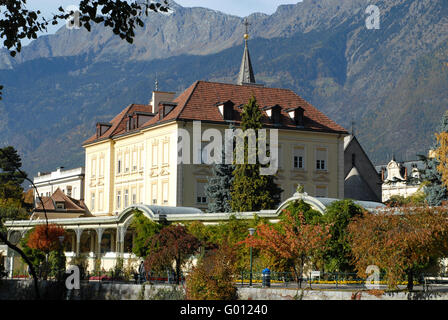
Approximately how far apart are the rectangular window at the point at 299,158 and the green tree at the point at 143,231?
19826 mm

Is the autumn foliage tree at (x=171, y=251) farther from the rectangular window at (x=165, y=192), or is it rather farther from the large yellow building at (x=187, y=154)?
the rectangular window at (x=165, y=192)

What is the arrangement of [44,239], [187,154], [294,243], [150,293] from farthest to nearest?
[187,154] → [44,239] → [150,293] → [294,243]

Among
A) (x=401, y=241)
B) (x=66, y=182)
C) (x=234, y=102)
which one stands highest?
(x=234, y=102)

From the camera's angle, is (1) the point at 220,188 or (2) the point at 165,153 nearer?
(1) the point at 220,188

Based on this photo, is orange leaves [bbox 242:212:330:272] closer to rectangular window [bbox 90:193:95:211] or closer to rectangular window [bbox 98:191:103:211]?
rectangular window [bbox 98:191:103:211]

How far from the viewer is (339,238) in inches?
1750

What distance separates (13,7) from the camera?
18.2 meters

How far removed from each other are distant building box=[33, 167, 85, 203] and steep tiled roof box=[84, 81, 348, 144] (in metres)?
29.6

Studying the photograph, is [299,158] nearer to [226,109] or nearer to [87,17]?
[226,109]

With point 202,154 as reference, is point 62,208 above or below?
below

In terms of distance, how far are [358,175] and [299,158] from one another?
12655 mm

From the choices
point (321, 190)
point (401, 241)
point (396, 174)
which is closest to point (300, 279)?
point (401, 241)

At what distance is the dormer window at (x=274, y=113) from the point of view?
71.7 m
